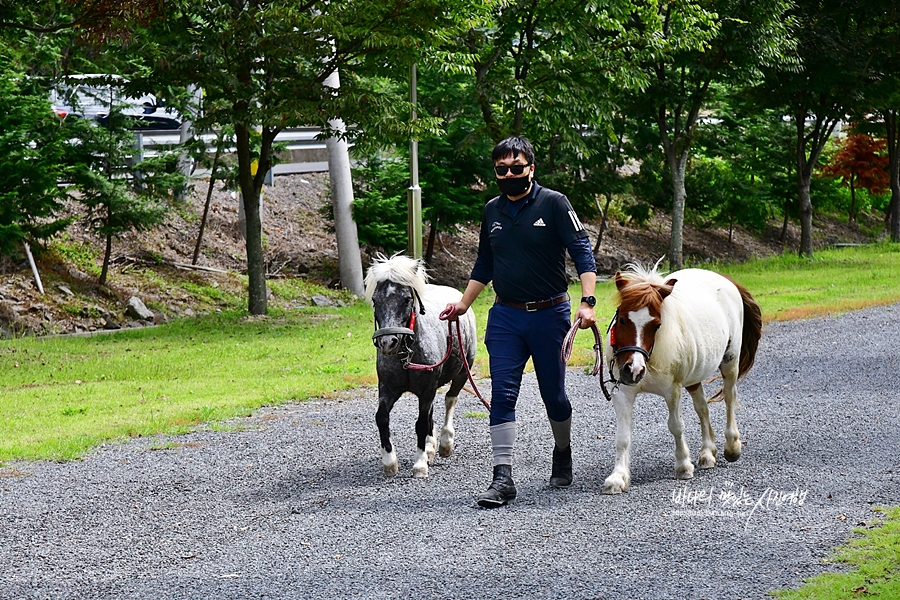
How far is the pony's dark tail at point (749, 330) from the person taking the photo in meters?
9.09

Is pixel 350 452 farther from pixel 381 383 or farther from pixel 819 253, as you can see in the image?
pixel 819 253

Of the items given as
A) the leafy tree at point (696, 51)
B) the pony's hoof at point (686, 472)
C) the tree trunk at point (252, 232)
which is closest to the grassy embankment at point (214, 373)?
the tree trunk at point (252, 232)

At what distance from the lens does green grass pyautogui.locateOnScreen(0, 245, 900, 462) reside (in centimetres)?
1115

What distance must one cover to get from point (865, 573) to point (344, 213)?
18907 mm

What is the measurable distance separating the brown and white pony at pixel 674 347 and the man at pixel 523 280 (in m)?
0.40

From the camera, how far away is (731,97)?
3269 cm

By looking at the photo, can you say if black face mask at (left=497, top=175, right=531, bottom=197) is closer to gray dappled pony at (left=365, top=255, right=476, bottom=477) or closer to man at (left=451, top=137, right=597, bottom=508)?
man at (left=451, top=137, right=597, bottom=508)

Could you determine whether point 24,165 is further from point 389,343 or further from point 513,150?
point 513,150

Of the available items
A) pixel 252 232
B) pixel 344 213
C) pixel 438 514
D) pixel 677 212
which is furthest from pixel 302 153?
pixel 438 514

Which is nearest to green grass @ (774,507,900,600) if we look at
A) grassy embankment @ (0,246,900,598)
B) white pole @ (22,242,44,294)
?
grassy embankment @ (0,246,900,598)

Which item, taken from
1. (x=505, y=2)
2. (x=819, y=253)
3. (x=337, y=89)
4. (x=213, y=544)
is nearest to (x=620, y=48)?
(x=505, y=2)

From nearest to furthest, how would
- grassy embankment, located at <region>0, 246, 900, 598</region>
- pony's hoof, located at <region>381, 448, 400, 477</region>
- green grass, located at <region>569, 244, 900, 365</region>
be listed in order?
pony's hoof, located at <region>381, 448, 400, 477</region>, grassy embankment, located at <region>0, 246, 900, 598</region>, green grass, located at <region>569, 244, 900, 365</region>

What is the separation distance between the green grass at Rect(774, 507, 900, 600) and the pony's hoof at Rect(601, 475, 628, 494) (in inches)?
63.8

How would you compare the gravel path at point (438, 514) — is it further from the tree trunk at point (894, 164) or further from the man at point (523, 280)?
the tree trunk at point (894, 164)
